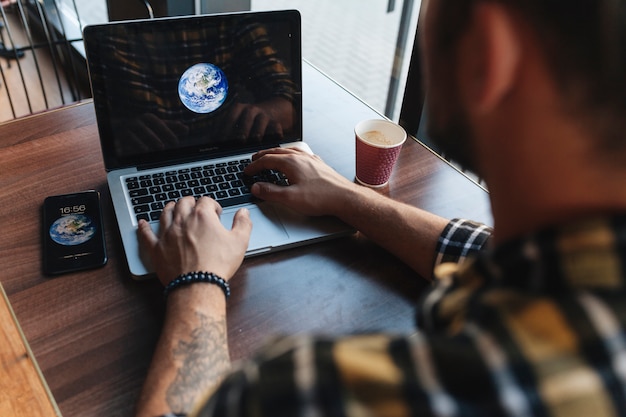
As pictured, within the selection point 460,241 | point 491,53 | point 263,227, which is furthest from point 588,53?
point 263,227

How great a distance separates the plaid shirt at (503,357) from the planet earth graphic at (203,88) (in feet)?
2.20

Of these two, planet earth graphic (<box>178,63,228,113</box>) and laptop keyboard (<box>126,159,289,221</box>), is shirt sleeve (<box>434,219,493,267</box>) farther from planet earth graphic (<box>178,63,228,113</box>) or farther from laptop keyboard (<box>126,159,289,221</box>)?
planet earth graphic (<box>178,63,228,113</box>)

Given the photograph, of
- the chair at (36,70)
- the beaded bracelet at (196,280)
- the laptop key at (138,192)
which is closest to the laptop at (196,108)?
the laptop key at (138,192)

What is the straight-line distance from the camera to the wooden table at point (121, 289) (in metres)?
0.70

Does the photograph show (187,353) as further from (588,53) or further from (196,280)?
(588,53)

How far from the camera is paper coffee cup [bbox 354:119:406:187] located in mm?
997

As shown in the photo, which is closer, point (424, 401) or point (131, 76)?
point (424, 401)

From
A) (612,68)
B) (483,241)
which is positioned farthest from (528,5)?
(483,241)

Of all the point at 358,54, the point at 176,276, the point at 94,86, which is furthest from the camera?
the point at 358,54

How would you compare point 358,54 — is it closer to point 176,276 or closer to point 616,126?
point 176,276

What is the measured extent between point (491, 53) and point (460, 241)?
504 mm

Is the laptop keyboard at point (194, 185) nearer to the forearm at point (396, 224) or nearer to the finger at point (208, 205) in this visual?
the finger at point (208, 205)

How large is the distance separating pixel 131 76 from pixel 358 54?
5.59 ft

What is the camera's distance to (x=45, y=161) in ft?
3.36
